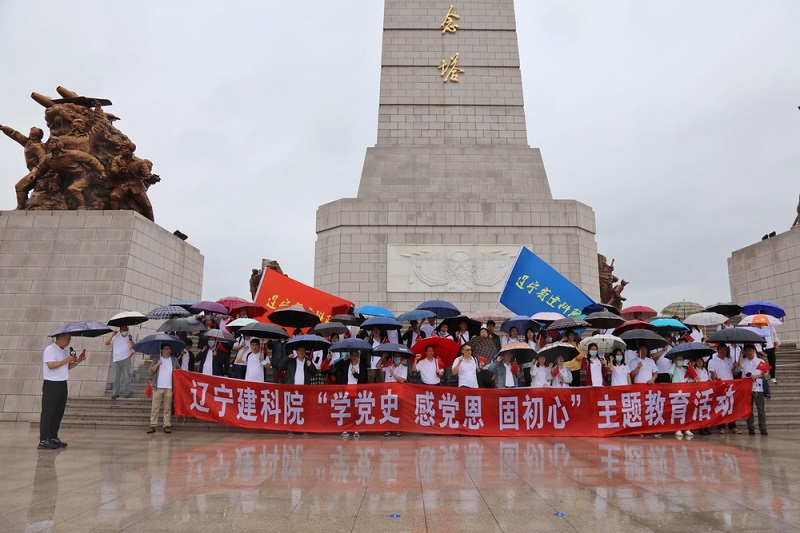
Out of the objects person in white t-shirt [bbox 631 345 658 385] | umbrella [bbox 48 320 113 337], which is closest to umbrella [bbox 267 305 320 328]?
umbrella [bbox 48 320 113 337]

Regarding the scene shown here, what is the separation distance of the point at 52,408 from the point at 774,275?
16.3m

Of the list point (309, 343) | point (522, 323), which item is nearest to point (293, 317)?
point (309, 343)

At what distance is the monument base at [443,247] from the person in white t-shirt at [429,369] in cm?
693

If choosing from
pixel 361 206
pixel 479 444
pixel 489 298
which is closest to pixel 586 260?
pixel 489 298

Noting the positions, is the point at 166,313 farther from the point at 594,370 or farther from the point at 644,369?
the point at 644,369

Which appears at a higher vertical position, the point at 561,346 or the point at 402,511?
the point at 561,346

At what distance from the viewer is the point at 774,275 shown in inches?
593

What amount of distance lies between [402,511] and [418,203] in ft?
44.2

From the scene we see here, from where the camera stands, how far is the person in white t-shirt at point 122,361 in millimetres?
10273

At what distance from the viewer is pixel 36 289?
12.2 m

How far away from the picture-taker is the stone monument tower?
16375 mm

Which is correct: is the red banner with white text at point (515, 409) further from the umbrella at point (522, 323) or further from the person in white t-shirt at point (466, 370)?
the umbrella at point (522, 323)

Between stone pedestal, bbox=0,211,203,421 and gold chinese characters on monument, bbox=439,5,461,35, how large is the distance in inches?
491

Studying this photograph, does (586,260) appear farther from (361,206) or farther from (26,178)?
(26,178)
